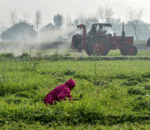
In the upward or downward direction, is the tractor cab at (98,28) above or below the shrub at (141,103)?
above

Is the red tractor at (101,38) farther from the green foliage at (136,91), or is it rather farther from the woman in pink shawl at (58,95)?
the woman in pink shawl at (58,95)

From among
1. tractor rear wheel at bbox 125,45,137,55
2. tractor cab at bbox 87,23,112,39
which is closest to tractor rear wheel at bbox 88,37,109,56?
tractor cab at bbox 87,23,112,39

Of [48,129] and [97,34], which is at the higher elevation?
[97,34]

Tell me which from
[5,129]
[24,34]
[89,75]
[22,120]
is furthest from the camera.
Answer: [24,34]

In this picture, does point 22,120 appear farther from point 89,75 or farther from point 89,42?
point 89,42

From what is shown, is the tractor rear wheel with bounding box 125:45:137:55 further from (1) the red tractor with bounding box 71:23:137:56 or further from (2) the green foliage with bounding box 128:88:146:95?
(2) the green foliage with bounding box 128:88:146:95

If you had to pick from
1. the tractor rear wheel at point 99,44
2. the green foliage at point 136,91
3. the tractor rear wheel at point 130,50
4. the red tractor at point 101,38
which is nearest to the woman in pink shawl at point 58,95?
the green foliage at point 136,91

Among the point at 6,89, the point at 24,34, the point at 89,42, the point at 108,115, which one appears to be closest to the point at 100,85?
the point at 108,115

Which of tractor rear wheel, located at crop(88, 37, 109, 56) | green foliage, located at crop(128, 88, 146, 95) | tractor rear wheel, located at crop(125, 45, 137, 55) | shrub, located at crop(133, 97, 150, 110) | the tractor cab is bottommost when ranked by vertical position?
shrub, located at crop(133, 97, 150, 110)

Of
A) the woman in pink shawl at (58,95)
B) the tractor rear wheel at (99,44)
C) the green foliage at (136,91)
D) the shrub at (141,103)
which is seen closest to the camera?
the shrub at (141,103)

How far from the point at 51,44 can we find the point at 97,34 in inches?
823

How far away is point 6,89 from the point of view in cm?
462

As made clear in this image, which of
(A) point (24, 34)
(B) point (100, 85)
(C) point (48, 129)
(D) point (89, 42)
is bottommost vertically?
(C) point (48, 129)

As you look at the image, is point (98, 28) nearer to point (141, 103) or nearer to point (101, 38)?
point (101, 38)
